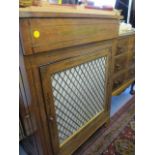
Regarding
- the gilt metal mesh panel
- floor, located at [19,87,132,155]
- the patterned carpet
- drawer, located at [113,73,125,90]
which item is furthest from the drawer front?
floor, located at [19,87,132,155]

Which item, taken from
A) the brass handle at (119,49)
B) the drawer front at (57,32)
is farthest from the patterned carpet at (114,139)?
the drawer front at (57,32)

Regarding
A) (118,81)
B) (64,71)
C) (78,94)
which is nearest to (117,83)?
(118,81)

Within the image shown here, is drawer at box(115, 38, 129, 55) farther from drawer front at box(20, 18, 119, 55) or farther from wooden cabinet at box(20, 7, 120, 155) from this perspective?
drawer front at box(20, 18, 119, 55)

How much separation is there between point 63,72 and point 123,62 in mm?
938

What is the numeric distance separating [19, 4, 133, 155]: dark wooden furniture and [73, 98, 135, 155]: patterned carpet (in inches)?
5.6

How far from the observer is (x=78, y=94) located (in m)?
1.00

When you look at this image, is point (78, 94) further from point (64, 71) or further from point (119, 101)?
point (119, 101)

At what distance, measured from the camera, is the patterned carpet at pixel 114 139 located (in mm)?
1220

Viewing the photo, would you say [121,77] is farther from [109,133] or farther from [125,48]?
[109,133]

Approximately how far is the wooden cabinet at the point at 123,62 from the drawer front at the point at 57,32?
52 cm

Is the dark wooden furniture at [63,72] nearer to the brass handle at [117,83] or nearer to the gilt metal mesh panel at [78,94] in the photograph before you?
the gilt metal mesh panel at [78,94]
